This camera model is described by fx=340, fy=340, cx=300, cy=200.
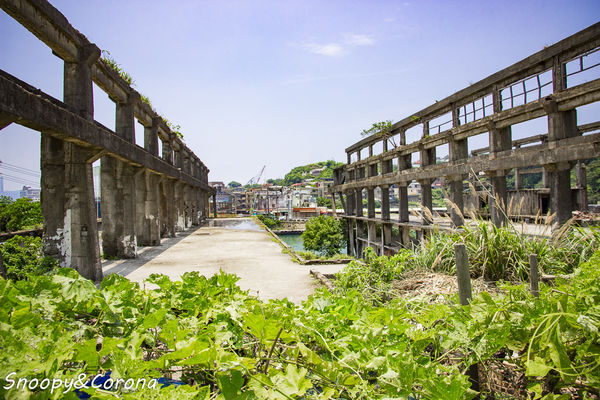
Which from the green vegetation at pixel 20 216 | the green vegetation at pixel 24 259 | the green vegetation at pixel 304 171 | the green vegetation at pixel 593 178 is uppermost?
the green vegetation at pixel 304 171

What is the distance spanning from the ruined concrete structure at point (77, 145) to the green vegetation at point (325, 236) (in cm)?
1905

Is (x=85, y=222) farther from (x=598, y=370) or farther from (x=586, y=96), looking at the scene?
(x=586, y=96)

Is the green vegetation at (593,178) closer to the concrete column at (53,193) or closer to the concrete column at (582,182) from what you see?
the concrete column at (582,182)

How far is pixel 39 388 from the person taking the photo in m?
0.86

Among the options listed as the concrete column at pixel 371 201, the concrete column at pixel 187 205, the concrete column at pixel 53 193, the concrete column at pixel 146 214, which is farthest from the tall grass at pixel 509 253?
the concrete column at pixel 187 205

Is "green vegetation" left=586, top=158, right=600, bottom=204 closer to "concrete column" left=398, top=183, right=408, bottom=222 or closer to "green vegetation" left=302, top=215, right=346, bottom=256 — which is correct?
"green vegetation" left=302, top=215, right=346, bottom=256

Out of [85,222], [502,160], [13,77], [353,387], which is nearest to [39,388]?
[353,387]

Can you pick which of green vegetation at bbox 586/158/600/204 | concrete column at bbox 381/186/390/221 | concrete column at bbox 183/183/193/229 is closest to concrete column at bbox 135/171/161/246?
concrete column at bbox 183/183/193/229

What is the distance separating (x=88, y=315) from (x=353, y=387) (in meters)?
1.25

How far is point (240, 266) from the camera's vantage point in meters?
8.95

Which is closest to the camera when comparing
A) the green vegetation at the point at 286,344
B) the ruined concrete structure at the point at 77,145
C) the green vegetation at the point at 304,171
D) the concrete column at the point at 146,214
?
the green vegetation at the point at 286,344

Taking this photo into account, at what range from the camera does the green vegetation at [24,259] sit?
21.9 feet

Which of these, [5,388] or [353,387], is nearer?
[5,388]

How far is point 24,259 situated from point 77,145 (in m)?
2.67
